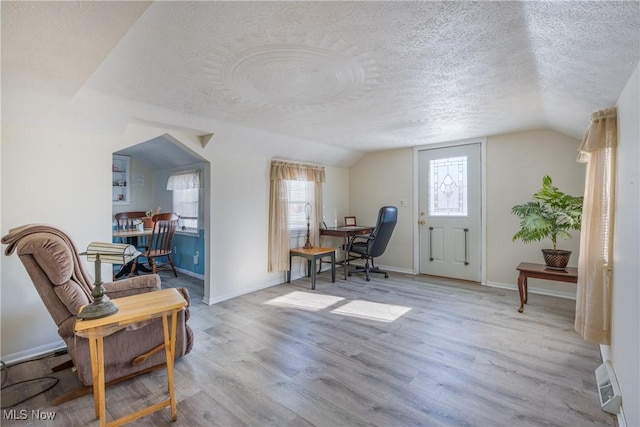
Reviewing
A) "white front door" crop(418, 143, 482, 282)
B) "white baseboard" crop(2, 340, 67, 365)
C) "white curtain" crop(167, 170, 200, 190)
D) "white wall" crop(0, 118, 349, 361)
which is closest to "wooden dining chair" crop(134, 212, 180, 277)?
"white curtain" crop(167, 170, 200, 190)

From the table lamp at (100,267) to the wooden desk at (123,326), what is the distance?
A: 1.3 inches

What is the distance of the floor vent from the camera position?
1.62 m

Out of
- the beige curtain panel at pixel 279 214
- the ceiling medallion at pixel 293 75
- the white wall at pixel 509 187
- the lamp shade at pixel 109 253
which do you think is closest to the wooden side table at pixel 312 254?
the beige curtain panel at pixel 279 214

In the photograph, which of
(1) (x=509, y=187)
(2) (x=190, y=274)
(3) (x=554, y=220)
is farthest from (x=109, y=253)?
(1) (x=509, y=187)

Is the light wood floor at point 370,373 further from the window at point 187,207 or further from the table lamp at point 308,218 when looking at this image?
the window at point 187,207

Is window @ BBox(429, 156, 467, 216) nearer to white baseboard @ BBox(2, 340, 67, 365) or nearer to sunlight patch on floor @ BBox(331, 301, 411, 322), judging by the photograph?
sunlight patch on floor @ BBox(331, 301, 411, 322)

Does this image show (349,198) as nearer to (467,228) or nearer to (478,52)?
(467,228)

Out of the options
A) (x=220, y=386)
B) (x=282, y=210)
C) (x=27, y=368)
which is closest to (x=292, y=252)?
(x=282, y=210)

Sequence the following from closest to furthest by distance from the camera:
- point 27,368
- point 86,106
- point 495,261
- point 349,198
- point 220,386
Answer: point 220,386, point 27,368, point 86,106, point 495,261, point 349,198

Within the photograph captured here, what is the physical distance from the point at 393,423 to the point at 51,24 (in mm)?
2515

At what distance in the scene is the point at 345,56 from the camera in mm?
1759

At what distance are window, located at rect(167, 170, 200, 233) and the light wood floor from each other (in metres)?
2.15

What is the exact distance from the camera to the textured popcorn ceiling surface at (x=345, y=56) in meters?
1.29

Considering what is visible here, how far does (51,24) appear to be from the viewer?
126 cm
